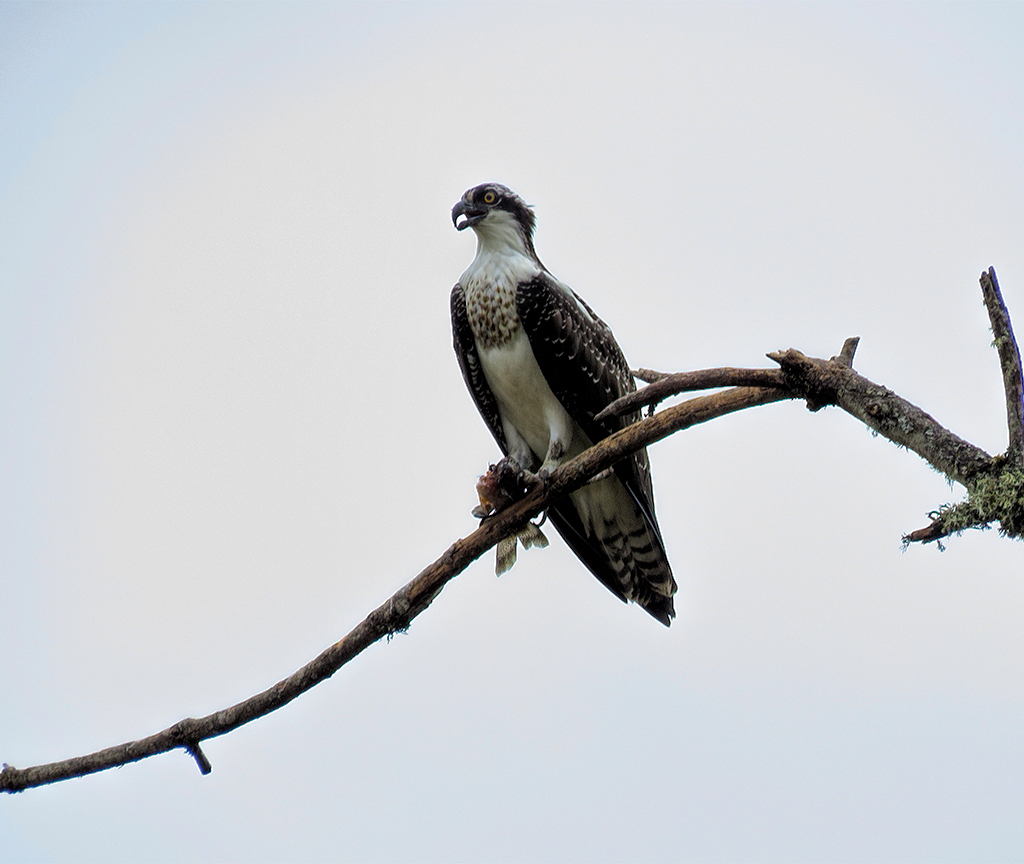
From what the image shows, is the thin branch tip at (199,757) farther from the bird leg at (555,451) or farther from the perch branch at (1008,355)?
the perch branch at (1008,355)

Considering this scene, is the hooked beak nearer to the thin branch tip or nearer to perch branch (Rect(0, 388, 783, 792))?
perch branch (Rect(0, 388, 783, 792))

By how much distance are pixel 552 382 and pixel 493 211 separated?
57.4 inches

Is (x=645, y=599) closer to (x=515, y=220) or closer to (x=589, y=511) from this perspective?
(x=589, y=511)

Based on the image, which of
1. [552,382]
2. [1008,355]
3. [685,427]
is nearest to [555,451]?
[552,382]

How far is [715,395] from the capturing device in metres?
4.39

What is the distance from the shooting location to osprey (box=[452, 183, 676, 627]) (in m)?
6.70

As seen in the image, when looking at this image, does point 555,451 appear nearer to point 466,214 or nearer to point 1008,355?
point 466,214

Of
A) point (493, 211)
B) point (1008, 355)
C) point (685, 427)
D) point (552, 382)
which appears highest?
point (493, 211)

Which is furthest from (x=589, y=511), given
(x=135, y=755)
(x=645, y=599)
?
(x=135, y=755)

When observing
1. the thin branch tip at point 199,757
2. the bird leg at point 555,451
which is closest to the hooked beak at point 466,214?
the bird leg at point 555,451

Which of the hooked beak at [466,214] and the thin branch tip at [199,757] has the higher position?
the hooked beak at [466,214]

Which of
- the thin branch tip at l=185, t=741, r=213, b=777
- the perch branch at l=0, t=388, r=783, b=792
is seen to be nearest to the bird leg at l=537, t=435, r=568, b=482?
the perch branch at l=0, t=388, r=783, b=792

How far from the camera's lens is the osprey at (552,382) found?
22.0ft

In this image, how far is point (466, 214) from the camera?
740 centimetres
